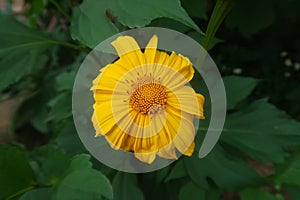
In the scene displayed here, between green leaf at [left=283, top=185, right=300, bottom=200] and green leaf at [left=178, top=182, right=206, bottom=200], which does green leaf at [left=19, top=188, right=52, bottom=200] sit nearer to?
green leaf at [left=178, top=182, right=206, bottom=200]

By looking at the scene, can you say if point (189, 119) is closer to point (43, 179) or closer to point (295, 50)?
point (43, 179)

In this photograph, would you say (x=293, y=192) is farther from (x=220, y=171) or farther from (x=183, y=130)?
(x=183, y=130)

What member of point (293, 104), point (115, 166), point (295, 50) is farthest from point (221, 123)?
point (295, 50)

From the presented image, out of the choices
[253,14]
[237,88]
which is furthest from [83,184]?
[253,14]

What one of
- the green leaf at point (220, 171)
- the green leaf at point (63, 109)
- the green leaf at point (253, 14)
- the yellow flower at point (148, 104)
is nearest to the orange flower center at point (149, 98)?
the yellow flower at point (148, 104)

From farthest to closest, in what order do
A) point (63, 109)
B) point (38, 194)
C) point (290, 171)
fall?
point (63, 109) < point (290, 171) < point (38, 194)
